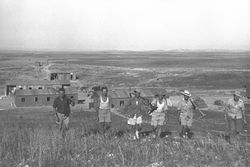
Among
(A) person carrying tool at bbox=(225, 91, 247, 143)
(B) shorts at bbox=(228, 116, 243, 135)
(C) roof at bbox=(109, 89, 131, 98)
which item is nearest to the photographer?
(A) person carrying tool at bbox=(225, 91, 247, 143)

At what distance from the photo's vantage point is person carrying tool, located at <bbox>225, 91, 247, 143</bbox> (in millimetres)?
9430

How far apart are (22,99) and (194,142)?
1458 inches

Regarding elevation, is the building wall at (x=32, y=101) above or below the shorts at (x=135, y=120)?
below

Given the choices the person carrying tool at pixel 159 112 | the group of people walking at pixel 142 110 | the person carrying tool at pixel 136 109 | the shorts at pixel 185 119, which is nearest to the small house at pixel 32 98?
the group of people walking at pixel 142 110

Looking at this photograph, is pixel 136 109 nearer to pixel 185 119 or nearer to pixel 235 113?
pixel 185 119

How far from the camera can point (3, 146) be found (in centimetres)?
725

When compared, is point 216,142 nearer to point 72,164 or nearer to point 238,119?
point 238,119

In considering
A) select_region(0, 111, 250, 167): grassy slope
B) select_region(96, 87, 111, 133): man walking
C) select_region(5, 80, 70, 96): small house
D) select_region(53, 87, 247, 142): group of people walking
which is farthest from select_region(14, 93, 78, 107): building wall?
select_region(0, 111, 250, 167): grassy slope

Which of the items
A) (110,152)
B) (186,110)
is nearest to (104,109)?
(186,110)

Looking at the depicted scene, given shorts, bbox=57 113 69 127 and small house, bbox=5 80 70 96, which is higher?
shorts, bbox=57 113 69 127

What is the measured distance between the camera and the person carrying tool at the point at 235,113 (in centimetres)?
943

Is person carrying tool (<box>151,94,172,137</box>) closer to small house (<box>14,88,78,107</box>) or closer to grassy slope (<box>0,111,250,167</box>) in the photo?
grassy slope (<box>0,111,250,167</box>)

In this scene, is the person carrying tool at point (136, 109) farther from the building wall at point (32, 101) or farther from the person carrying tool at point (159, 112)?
the building wall at point (32, 101)

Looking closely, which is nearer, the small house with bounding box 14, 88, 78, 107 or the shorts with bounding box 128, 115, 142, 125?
the shorts with bounding box 128, 115, 142, 125
